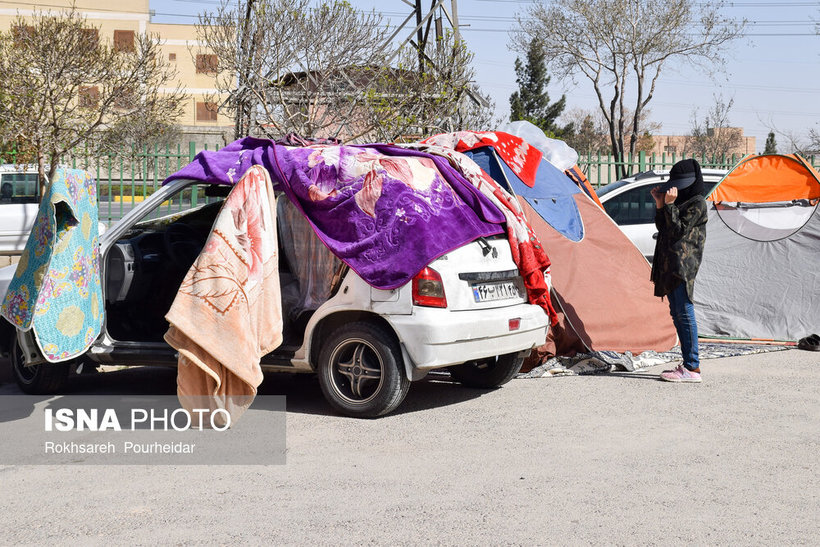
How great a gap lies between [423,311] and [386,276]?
334 millimetres

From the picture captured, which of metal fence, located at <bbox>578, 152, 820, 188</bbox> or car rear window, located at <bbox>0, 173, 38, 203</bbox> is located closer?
car rear window, located at <bbox>0, 173, 38, 203</bbox>

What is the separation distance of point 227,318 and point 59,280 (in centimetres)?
109

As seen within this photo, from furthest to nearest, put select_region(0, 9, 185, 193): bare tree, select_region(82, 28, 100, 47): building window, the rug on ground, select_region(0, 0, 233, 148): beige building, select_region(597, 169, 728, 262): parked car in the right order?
select_region(0, 0, 233, 148): beige building < select_region(82, 28, 100, 47): building window < select_region(0, 9, 185, 193): bare tree < select_region(597, 169, 728, 262): parked car < the rug on ground

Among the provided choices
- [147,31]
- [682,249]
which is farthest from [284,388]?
[147,31]

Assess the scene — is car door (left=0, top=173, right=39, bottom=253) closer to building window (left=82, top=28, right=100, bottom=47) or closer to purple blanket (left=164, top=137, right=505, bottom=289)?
building window (left=82, top=28, right=100, bottom=47)

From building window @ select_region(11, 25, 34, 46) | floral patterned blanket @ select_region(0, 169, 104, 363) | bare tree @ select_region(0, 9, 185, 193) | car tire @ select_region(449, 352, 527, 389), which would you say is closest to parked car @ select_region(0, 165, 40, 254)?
bare tree @ select_region(0, 9, 185, 193)

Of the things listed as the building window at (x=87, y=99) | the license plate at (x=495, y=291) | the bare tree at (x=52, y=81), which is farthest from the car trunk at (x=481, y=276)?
the building window at (x=87, y=99)

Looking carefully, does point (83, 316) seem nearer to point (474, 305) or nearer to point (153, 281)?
point (153, 281)

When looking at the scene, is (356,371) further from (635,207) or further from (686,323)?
(635,207)

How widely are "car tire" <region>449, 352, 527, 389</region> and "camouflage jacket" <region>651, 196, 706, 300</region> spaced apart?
145 cm

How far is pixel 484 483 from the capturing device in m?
4.83

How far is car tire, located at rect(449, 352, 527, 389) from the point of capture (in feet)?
24.1

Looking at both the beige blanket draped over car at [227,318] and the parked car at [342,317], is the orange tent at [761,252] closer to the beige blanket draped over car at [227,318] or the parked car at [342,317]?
the parked car at [342,317]

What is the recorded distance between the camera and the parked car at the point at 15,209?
1598cm
